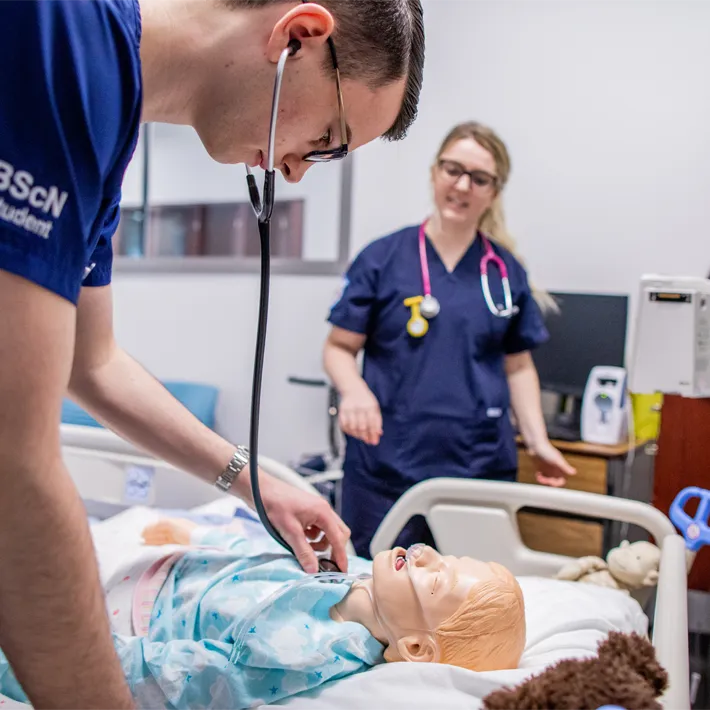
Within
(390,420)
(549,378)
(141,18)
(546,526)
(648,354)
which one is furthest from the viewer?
(549,378)

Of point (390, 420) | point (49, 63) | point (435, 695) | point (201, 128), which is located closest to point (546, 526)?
point (390, 420)

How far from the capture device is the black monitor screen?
2.74 meters

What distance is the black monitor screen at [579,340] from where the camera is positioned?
2.74 metres

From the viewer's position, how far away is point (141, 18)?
2.29 ft

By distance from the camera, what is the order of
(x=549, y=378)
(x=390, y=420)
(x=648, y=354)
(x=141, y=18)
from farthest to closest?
(x=549, y=378), (x=390, y=420), (x=648, y=354), (x=141, y=18)

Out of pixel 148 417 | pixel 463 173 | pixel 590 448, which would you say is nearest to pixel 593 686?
pixel 148 417

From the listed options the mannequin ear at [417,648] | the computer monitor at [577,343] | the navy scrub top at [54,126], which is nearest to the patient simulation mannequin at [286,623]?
the mannequin ear at [417,648]

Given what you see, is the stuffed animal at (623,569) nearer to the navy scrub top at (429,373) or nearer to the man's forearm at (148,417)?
the navy scrub top at (429,373)

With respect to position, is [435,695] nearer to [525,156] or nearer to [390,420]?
[390,420]

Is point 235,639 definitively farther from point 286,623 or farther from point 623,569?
point 623,569

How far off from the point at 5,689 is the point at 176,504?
97cm

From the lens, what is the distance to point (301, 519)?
1.21m

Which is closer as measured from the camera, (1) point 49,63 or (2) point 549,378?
(1) point 49,63

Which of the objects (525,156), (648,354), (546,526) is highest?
(525,156)
